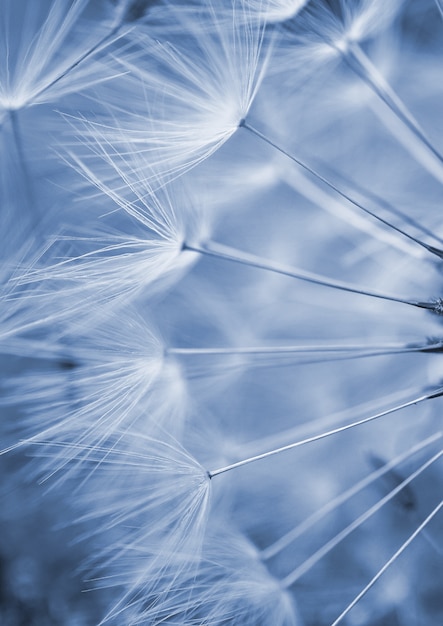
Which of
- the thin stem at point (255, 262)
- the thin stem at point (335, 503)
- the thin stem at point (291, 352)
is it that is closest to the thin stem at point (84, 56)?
the thin stem at point (255, 262)

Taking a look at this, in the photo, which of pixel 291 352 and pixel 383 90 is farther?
pixel 291 352

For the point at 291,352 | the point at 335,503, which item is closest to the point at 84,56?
the point at 291,352

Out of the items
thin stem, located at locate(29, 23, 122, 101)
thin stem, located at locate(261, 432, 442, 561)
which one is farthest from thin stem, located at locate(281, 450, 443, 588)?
thin stem, located at locate(29, 23, 122, 101)

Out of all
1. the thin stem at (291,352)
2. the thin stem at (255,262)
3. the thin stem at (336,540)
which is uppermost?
the thin stem at (255,262)

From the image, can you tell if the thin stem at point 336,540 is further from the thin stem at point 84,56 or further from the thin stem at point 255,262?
the thin stem at point 84,56

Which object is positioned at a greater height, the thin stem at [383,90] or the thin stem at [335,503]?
the thin stem at [383,90]

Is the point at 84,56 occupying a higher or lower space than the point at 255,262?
higher

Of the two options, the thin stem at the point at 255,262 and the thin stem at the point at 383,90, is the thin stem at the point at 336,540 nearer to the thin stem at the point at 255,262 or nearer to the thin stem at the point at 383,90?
the thin stem at the point at 255,262

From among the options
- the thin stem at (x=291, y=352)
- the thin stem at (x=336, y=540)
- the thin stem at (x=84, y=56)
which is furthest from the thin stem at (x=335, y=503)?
the thin stem at (x=84, y=56)

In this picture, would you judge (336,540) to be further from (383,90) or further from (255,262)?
(383,90)

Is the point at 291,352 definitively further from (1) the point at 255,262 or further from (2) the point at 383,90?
(2) the point at 383,90

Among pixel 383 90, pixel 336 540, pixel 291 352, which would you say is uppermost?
pixel 383 90
